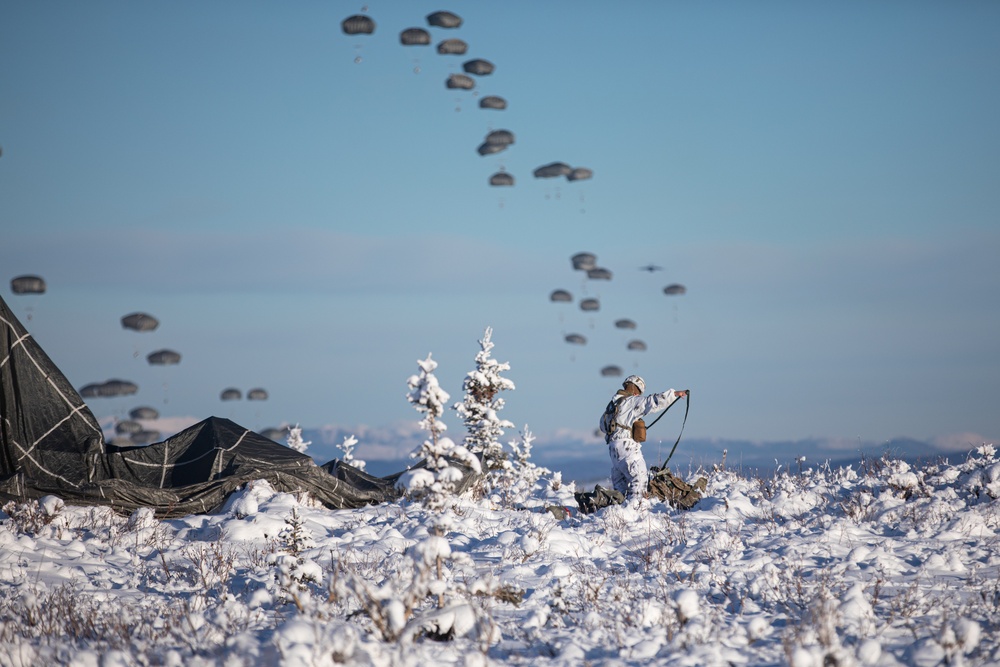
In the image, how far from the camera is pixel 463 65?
53281 mm

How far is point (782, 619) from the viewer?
7.96m

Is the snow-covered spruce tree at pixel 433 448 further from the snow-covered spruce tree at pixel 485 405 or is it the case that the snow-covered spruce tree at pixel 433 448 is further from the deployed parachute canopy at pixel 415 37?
the deployed parachute canopy at pixel 415 37

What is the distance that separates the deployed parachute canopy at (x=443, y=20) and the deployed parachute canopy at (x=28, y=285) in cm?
2850

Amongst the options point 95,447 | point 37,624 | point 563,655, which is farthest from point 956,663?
point 95,447

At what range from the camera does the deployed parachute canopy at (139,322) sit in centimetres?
5738

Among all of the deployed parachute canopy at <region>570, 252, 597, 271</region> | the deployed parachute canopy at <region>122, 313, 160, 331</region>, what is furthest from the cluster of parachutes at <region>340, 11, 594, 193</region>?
the deployed parachute canopy at <region>122, 313, 160, 331</region>

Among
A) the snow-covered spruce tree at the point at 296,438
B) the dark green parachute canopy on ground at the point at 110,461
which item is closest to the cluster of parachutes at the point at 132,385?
the snow-covered spruce tree at the point at 296,438

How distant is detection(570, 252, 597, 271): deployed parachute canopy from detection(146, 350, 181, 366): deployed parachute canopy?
95.2ft

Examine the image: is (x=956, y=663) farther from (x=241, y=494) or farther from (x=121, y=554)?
(x=241, y=494)

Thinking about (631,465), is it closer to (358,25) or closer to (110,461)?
(110,461)

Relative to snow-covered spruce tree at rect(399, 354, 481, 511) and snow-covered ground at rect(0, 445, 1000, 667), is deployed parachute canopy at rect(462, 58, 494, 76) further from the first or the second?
snow-covered spruce tree at rect(399, 354, 481, 511)

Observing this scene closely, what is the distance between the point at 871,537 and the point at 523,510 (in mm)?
5427

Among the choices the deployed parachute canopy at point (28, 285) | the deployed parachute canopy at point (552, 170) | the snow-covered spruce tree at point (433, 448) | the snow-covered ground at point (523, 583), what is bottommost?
the snow-covered ground at point (523, 583)

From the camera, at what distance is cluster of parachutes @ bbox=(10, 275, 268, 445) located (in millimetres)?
54328
